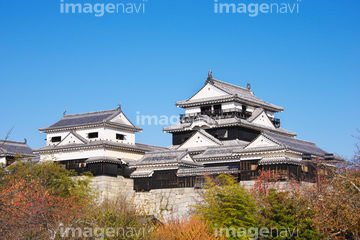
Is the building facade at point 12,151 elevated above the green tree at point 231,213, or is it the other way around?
the building facade at point 12,151

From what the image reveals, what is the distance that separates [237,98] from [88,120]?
1314 centimetres

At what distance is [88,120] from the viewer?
45.8 m

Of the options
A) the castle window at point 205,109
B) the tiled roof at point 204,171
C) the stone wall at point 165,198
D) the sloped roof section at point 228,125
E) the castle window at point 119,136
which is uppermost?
the castle window at point 205,109

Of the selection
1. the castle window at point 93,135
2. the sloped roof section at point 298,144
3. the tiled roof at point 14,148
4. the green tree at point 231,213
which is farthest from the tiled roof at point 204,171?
the tiled roof at point 14,148

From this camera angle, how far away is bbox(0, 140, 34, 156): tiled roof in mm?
51969

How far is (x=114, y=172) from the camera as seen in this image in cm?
4272

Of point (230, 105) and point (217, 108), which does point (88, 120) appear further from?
point (230, 105)

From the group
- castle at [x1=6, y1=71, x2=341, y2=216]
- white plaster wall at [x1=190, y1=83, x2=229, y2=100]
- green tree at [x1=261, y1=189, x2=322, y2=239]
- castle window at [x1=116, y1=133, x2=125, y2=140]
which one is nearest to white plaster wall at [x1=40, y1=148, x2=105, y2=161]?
castle at [x1=6, y1=71, x2=341, y2=216]

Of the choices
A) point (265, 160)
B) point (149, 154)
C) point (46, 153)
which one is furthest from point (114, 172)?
point (265, 160)

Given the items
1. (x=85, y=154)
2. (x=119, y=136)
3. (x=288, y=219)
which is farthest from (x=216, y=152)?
(x=288, y=219)

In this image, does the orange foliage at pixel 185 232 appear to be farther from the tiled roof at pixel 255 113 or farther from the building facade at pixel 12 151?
the building facade at pixel 12 151

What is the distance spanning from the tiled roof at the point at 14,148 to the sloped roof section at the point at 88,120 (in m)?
7.41

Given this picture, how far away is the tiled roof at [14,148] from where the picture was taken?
171 ft

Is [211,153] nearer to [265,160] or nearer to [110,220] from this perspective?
[265,160]
